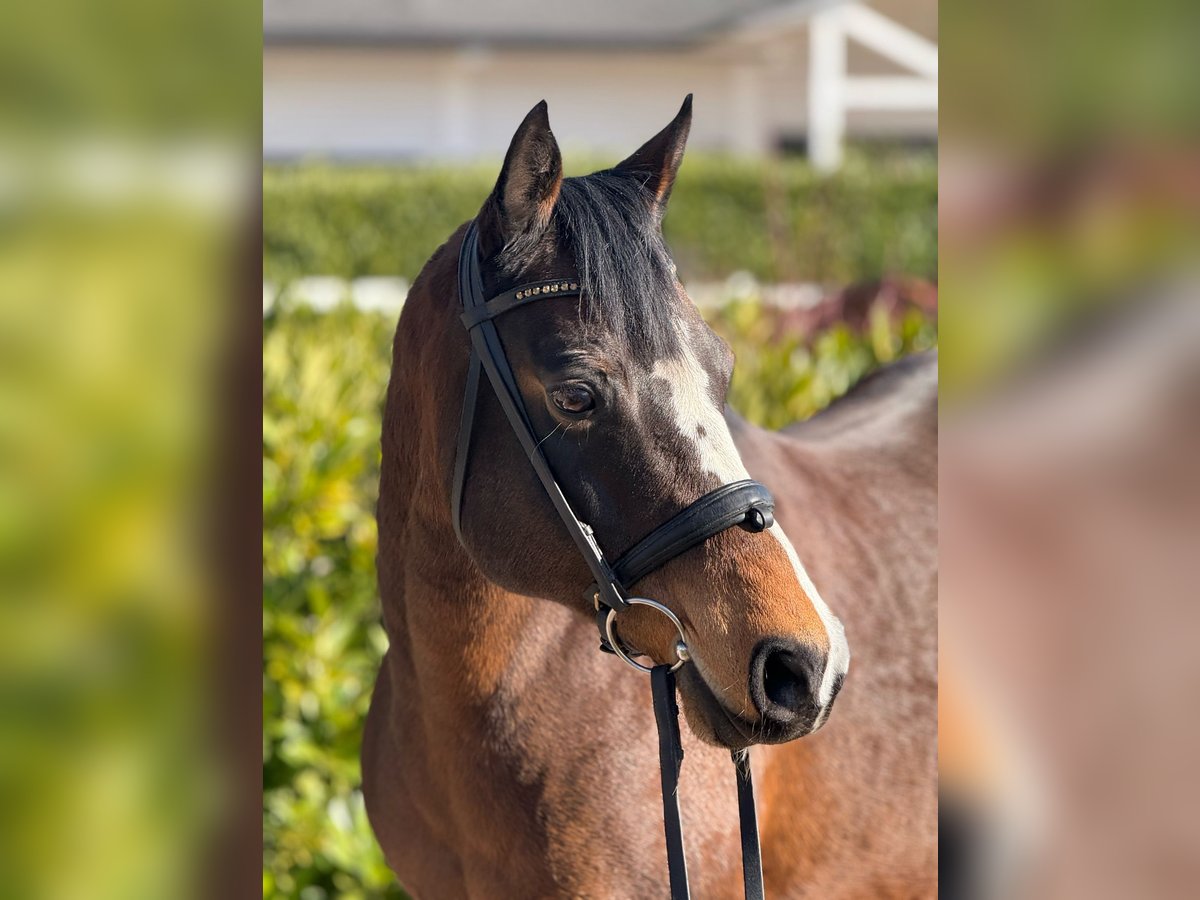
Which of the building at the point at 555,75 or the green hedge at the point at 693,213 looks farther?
the building at the point at 555,75

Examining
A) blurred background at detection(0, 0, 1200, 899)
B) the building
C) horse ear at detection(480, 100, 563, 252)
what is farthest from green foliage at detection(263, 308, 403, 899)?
the building

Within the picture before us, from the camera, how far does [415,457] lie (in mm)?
1867

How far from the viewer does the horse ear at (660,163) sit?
173 cm

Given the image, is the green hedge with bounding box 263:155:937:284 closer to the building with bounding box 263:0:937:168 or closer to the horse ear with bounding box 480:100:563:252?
the building with bounding box 263:0:937:168

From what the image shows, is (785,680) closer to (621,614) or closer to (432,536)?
(621,614)

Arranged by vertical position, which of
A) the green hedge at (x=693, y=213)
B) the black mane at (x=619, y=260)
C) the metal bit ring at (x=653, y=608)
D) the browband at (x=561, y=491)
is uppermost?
the green hedge at (x=693, y=213)

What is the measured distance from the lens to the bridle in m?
1.48

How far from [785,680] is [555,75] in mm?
15780

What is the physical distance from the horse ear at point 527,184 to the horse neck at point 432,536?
0.18m
